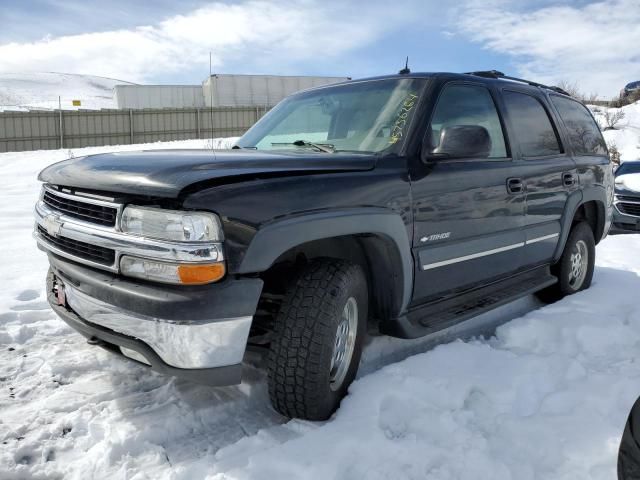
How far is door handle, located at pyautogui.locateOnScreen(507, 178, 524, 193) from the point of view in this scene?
11.6ft

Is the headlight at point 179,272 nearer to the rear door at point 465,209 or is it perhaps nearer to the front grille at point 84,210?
the front grille at point 84,210

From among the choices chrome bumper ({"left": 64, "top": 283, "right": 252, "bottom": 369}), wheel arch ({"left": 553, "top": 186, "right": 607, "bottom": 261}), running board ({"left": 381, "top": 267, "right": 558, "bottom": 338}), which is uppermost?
wheel arch ({"left": 553, "top": 186, "right": 607, "bottom": 261})

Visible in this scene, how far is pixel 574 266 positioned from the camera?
15.4 feet

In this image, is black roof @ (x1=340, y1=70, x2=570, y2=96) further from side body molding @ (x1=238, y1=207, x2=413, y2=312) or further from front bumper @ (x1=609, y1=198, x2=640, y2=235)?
front bumper @ (x1=609, y1=198, x2=640, y2=235)

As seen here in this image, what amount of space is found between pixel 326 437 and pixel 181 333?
0.78m

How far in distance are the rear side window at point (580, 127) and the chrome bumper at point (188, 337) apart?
3.63 metres

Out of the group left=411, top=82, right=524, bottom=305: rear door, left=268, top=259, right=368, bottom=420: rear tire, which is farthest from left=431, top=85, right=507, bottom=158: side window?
left=268, top=259, right=368, bottom=420: rear tire

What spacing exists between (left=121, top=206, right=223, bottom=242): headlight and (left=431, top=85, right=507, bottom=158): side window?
1.49 metres

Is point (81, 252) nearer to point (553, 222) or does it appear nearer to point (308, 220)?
point (308, 220)

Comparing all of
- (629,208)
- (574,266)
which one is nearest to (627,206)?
(629,208)

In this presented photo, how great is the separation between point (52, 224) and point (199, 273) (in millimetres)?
949

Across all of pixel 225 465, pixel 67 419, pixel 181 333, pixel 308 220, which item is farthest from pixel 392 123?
pixel 67 419

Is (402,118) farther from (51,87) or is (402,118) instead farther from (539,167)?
(51,87)

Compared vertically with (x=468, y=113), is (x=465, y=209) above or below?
below
